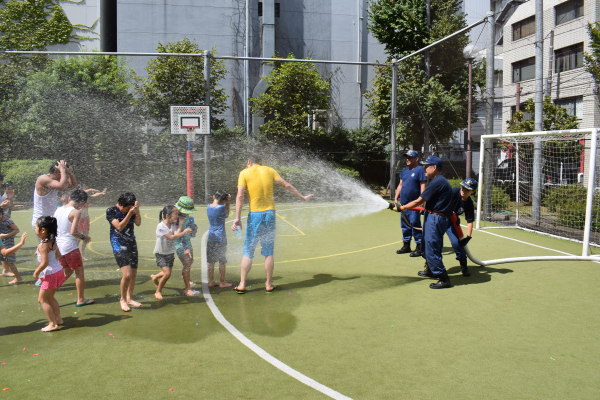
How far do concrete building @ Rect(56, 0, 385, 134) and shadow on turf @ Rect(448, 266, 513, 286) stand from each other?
71.9 feet

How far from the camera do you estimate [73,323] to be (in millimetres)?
6105

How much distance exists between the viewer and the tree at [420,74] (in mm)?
24438

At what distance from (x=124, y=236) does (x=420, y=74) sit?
20.7 m

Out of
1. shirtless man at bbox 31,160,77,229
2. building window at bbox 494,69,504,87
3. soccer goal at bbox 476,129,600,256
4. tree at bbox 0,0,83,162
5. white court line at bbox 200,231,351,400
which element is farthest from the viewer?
building window at bbox 494,69,504,87

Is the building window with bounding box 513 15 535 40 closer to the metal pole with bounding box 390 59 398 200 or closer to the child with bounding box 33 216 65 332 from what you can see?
the metal pole with bounding box 390 59 398 200

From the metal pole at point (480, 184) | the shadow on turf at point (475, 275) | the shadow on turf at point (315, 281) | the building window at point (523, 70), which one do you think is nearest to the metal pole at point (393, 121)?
the metal pole at point (480, 184)

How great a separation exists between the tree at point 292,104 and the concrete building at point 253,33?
3.17 meters

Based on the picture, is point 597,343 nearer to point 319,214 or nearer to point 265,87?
point 319,214

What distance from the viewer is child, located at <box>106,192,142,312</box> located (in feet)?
21.2

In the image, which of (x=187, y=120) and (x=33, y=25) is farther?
(x=33, y=25)

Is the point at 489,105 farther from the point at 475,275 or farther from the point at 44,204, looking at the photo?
the point at 44,204

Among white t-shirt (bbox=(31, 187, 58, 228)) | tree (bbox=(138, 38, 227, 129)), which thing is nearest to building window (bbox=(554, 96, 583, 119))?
tree (bbox=(138, 38, 227, 129))

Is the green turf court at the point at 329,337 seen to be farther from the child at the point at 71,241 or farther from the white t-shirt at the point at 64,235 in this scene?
the white t-shirt at the point at 64,235

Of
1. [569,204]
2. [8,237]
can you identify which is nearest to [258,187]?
[8,237]
